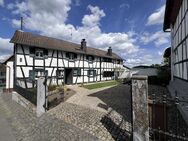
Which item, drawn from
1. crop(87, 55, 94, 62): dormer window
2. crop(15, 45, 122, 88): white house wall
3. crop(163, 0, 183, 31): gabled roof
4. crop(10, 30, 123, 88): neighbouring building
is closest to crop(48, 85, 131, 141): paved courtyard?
crop(163, 0, 183, 31): gabled roof

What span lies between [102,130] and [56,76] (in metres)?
14.3

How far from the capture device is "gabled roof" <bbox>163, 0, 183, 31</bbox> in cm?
911

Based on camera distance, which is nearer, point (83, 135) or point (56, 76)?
point (83, 135)

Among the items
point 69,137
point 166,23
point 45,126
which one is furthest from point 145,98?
point 166,23

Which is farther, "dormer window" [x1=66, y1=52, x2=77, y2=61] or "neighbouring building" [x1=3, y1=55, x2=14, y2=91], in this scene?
"dormer window" [x1=66, y1=52, x2=77, y2=61]

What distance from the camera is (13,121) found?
23.7 ft

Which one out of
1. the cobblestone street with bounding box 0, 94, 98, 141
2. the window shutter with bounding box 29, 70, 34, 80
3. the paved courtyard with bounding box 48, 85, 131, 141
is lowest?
the cobblestone street with bounding box 0, 94, 98, 141

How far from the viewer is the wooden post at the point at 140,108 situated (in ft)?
13.1

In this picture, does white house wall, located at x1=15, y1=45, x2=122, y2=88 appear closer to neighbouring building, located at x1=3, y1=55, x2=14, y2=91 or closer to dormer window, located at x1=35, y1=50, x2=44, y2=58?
dormer window, located at x1=35, y1=50, x2=44, y2=58

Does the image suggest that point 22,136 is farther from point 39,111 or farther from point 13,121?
point 39,111

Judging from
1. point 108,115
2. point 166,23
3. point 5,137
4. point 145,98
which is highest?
point 166,23

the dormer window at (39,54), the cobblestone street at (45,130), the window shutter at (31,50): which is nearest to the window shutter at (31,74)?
the dormer window at (39,54)

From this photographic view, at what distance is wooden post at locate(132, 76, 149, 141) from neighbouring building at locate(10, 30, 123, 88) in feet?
36.6

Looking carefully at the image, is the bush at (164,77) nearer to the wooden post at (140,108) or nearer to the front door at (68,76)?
the front door at (68,76)
